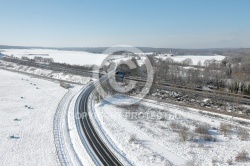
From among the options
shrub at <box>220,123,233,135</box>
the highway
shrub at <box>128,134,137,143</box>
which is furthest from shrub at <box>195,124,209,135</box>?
the highway

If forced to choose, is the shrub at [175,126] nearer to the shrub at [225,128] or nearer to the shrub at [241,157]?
the shrub at [225,128]

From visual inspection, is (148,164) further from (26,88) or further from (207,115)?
(26,88)

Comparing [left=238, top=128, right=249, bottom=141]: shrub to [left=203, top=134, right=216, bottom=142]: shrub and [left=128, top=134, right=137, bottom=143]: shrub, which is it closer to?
[left=203, top=134, right=216, bottom=142]: shrub

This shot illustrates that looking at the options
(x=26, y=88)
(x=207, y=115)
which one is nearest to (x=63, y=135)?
(x=207, y=115)

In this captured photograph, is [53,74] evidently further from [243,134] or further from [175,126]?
[243,134]

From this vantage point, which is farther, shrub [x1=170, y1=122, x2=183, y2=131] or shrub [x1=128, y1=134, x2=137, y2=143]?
shrub [x1=170, y1=122, x2=183, y2=131]

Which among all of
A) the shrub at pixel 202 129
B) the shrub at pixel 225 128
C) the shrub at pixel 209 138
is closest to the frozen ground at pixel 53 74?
the shrub at pixel 202 129
